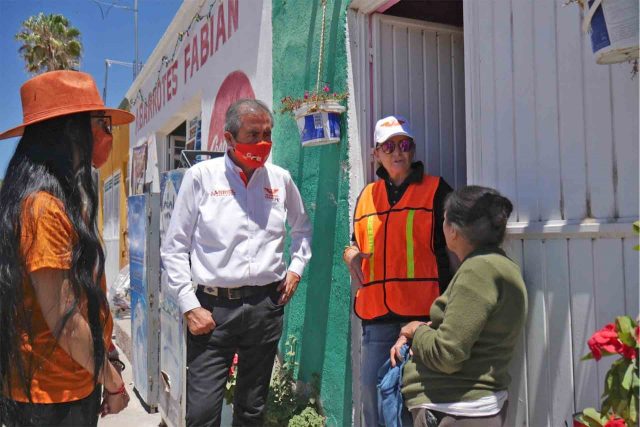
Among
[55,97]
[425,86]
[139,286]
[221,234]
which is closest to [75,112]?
[55,97]

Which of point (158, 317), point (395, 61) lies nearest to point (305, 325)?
point (158, 317)

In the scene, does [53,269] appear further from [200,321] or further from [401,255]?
[401,255]

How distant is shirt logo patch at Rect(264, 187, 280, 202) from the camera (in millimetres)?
2867

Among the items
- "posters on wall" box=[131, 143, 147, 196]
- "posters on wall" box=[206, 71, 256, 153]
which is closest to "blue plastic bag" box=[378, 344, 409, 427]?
"posters on wall" box=[206, 71, 256, 153]

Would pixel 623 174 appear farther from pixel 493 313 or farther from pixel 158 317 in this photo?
pixel 158 317

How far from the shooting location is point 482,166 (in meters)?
2.32

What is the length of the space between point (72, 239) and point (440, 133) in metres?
2.32

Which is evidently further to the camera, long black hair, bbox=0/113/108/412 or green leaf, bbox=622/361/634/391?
long black hair, bbox=0/113/108/412

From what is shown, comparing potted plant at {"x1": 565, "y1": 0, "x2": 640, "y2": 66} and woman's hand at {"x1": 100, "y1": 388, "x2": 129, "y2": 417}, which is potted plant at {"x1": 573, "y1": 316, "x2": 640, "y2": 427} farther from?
woman's hand at {"x1": 100, "y1": 388, "x2": 129, "y2": 417}

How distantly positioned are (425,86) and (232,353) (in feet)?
6.37

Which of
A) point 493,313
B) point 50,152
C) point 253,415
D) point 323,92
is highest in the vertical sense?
point 323,92

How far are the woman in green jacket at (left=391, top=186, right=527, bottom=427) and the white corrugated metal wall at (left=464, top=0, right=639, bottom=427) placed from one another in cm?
18

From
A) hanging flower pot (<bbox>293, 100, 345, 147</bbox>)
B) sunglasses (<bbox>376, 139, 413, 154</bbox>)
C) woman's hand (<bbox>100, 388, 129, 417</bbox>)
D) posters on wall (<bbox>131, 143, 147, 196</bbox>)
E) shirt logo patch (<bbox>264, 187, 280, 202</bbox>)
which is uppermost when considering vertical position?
posters on wall (<bbox>131, 143, 147, 196</bbox>)

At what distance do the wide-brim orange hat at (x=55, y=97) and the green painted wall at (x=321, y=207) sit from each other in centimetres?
177
